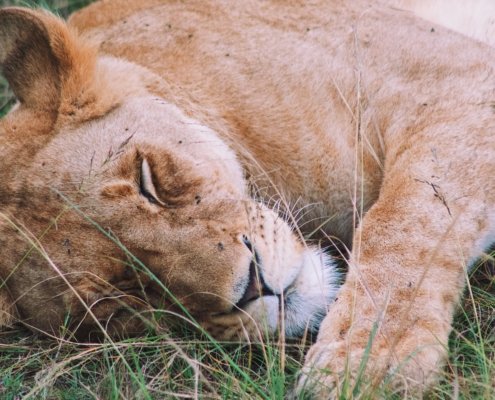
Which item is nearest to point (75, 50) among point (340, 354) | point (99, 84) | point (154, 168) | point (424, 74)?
point (99, 84)

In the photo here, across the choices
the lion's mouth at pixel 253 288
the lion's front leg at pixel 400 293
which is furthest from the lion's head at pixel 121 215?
the lion's front leg at pixel 400 293

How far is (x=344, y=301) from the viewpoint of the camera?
2393mm

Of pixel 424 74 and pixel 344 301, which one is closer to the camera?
pixel 344 301

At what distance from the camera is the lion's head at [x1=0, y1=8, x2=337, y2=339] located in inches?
93.7

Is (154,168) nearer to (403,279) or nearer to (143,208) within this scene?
(143,208)

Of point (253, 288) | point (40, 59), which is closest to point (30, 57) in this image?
point (40, 59)

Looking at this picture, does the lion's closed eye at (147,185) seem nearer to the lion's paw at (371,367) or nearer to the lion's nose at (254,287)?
the lion's nose at (254,287)

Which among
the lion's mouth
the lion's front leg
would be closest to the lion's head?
the lion's mouth

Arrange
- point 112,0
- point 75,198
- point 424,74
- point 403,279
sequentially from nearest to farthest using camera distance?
point 403,279 → point 75,198 → point 424,74 → point 112,0

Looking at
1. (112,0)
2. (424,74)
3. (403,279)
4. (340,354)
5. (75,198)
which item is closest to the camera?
(340,354)

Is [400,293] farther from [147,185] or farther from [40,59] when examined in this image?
[40,59]

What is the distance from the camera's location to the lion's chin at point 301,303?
2.34m

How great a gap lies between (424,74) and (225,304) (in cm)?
118

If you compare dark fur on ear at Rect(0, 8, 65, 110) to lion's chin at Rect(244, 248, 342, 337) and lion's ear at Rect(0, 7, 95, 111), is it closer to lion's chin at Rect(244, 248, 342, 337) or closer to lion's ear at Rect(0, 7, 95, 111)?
lion's ear at Rect(0, 7, 95, 111)
